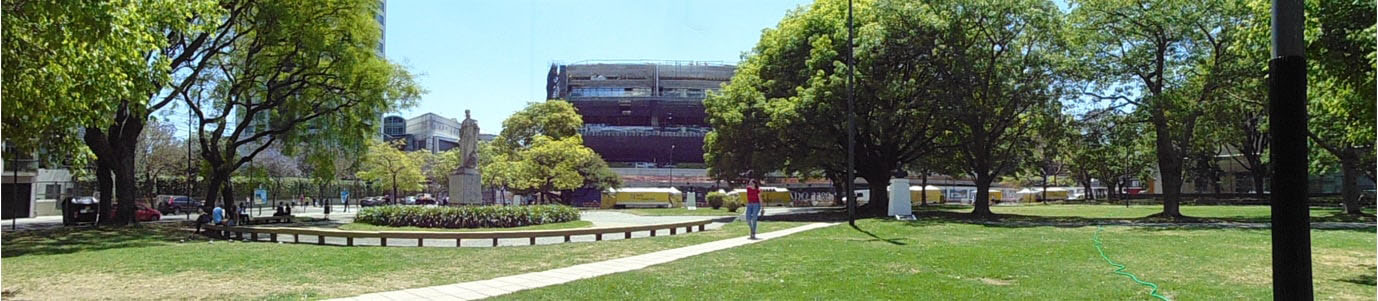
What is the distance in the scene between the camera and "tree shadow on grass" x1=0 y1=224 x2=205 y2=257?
56.1ft

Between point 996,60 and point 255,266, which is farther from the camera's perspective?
point 996,60

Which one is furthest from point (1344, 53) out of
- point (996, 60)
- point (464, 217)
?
point (996, 60)

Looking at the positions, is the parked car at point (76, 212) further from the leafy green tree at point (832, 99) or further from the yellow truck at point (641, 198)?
the yellow truck at point (641, 198)

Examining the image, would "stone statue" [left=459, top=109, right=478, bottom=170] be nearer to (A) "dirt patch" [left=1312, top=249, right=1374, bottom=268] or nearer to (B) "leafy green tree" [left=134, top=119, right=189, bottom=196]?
(A) "dirt patch" [left=1312, top=249, right=1374, bottom=268]

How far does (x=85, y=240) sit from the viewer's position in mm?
Answer: 19891

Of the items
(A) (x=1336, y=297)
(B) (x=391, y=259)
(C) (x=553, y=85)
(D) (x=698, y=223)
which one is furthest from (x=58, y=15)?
(C) (x=553, y=85)

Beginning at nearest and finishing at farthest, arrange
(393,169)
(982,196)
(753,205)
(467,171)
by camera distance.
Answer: (753,205)
(467,171)
(982,196)
(393,169)

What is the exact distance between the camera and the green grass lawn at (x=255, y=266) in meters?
10.0

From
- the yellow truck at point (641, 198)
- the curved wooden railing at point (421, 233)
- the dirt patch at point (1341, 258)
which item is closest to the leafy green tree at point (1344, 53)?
the dirt patch at point (1341, 258)

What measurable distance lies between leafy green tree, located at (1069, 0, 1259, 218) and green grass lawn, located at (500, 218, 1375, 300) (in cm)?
1046

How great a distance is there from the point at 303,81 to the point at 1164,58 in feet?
100

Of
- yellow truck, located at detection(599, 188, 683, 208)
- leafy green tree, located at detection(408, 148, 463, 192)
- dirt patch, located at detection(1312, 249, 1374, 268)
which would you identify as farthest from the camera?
leafy green tree, located at detection(408, 148, 463, 192)

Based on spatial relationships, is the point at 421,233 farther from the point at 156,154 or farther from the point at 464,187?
the point at 156,154

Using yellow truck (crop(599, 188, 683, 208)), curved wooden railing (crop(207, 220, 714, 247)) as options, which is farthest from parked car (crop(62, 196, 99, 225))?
yellow truck (crop(599, 188, 683, 208))
